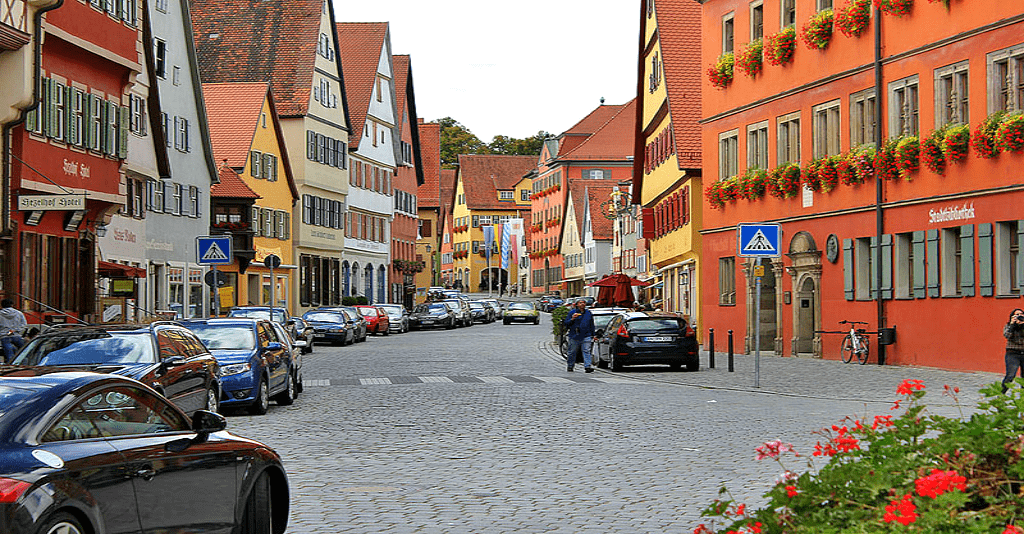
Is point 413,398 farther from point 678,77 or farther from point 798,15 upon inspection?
point 678,77

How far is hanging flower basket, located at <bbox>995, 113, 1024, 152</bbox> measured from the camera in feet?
92.8

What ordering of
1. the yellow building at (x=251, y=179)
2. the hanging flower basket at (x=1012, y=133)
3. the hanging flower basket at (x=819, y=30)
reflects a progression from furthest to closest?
the yellow building at (x=251, y=179), the hanging flower basket at (x=819, y=30), the hanging flower basket at (x=1012, y=133)

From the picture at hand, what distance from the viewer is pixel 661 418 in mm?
19641

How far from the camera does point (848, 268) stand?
37.0 m

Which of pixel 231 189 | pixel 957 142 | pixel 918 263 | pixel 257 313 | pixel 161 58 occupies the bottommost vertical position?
pixel 257 313

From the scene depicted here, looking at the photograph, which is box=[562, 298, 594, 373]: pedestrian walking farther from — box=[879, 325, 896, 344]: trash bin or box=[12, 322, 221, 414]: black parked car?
box=[12, 322, 221, 414]: black parked car

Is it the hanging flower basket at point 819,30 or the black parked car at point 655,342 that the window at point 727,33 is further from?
the black parked car at point 655,342

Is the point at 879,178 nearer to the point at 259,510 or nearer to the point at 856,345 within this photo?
the point at 856,345

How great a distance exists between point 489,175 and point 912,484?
488ft

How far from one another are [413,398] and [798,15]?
1955 centimetres

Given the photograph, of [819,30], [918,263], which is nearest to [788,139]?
[819,30]

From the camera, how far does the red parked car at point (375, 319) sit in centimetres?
6569

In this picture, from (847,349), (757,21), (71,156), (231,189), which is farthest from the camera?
(231,189)

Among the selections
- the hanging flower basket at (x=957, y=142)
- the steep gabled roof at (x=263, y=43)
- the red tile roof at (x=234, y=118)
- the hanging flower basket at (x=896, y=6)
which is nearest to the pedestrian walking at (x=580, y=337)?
the hanging flower basket at (x=957, y=142)
